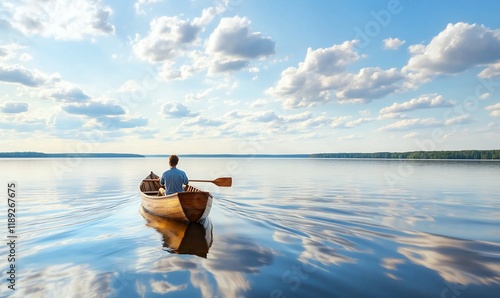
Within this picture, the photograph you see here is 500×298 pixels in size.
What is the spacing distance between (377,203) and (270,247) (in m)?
11.6

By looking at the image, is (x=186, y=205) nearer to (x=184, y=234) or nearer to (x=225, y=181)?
(x=184, y=234)

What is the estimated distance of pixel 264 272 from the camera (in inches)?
282

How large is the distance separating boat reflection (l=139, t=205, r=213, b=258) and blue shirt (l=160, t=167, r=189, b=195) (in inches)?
56.9

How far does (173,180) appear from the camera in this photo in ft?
41.9

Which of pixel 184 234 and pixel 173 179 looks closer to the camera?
pixel 184 234

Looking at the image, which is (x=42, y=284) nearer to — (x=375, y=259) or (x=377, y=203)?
(x=375, y=259)

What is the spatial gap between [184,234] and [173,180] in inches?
109

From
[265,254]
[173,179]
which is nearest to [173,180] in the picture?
[173,179]

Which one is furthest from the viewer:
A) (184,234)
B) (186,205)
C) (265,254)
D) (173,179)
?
(173,179)

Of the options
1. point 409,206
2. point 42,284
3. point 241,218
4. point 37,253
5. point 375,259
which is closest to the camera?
point 42,284

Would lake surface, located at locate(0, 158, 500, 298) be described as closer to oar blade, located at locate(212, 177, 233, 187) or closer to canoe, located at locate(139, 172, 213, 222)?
canoe, located at locate(139, 172, 213, 222)

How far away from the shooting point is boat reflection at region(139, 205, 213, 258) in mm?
9117

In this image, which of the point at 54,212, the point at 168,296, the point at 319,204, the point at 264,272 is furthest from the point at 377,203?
the point at 54,212

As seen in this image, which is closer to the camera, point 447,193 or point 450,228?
point 450,228
